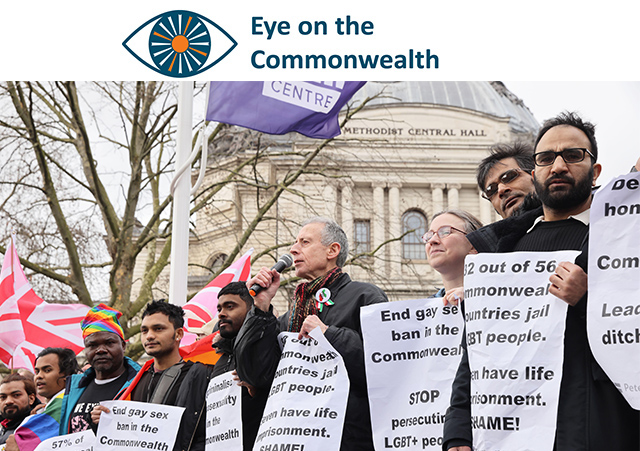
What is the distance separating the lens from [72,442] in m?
5.02

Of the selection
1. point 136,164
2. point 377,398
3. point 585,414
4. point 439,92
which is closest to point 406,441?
point 377,398

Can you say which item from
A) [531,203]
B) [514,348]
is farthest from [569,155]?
[514,348]

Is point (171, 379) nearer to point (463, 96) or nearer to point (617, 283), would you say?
point (617, 283)

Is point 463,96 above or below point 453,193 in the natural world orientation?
above

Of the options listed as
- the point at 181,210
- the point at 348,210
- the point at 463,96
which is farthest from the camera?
the point at 463,96

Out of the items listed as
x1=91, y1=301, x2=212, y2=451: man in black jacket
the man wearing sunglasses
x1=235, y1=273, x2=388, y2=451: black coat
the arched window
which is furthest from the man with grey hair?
the arched window

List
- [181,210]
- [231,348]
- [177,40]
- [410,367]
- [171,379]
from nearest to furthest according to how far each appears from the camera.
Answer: [410,367], [231,348], [171,379], [177,40], [181,210]

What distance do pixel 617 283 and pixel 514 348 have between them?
18.0 inches

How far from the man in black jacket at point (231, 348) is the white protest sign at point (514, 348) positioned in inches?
69.2

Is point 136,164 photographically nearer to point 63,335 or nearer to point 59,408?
point 63,335

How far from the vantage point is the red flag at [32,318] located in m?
8.85

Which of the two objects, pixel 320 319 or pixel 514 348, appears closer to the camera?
pixel 514 348

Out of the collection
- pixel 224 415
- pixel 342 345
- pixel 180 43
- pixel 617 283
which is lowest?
pixel 224 415

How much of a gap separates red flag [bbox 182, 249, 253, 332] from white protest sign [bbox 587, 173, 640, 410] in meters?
5.56
